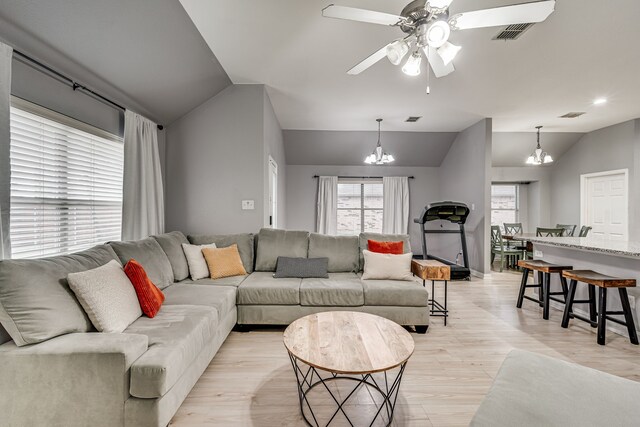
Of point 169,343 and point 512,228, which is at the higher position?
point 512,228

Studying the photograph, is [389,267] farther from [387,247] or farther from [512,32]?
[512,32]

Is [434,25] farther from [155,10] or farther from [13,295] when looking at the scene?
[13,295]

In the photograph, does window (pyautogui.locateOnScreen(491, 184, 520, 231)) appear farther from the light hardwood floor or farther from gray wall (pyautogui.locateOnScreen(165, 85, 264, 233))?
gray wall (pyautogui.locateOnScreen(165, 85, 264, 233))

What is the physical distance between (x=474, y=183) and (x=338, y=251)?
3.46 meters

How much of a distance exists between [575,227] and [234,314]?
732 centimetres

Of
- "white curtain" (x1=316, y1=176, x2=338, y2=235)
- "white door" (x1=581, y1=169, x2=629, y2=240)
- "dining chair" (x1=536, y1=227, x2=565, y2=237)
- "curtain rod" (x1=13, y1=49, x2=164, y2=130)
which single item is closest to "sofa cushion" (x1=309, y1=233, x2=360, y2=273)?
"curtain rod" (x1=13, y1=49, x2=164, y2=130)

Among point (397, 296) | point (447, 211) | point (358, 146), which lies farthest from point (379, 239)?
point (358, 146)

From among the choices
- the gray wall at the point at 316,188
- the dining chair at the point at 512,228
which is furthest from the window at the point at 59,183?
the dining chair at the point at 512,228

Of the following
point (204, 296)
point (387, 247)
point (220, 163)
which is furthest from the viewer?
point (220, 163)

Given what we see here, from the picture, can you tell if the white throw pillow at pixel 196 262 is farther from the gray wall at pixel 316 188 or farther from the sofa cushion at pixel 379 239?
the gray wall at pixel 316 188

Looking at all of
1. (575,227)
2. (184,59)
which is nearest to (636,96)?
(575,227)

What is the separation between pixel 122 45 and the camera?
229 centimetres

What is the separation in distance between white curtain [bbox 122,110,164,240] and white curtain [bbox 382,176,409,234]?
4.96 m

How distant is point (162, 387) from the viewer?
141 centimetres
